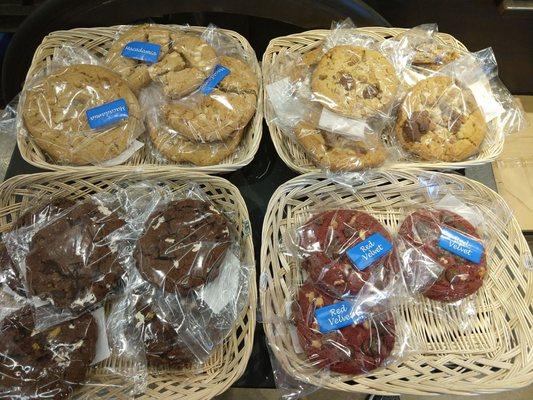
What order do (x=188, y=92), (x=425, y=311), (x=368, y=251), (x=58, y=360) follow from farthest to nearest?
(x=188, y=92) < (x=425, y=311) < (x=368, y=251) < (x=58, y=360)

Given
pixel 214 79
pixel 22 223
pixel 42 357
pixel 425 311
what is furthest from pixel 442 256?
pixel 22 223

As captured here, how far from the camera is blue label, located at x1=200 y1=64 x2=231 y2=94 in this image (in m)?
1.52

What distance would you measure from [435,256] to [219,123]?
2.72 ft

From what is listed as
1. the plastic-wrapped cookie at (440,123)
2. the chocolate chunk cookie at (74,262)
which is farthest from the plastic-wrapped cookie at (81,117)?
the plastic-wrapped cookie at (440,123)

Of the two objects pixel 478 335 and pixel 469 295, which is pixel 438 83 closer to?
pixel 469 295

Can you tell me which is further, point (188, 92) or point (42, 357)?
point (188, 92)

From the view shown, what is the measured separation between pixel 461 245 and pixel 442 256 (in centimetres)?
7

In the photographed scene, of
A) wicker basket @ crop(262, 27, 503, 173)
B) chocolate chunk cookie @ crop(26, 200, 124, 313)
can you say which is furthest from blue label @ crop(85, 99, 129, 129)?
wicker basket @ crop(262, 27, 503, 173)

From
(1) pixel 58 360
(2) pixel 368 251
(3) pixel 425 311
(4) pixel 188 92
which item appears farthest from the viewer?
(4) pixel 188 92

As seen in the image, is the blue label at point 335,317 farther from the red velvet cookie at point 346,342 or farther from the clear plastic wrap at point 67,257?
the clear plastic wrap at point 67,257

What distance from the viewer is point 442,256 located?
4.51 ft

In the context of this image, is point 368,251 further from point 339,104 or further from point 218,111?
point 218,111

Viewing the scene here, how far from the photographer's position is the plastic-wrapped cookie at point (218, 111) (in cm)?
146

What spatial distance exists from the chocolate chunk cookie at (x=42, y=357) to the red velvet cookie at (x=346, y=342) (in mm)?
631
